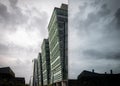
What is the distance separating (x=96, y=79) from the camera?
125 inches

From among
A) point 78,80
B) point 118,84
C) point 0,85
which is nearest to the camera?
point 118,84

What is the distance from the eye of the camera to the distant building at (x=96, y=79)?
268cm

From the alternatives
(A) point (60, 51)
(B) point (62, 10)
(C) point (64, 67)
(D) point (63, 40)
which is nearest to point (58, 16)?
(B) point (62, 10)

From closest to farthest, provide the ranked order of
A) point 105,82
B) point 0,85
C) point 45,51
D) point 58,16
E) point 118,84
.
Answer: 1. point 118,84
2. point 105,82
3. point 0,85
4. point 58,16
5. point 45,51

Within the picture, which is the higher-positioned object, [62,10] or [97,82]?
[62,10]

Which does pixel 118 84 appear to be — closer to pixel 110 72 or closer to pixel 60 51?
pixel 110 72

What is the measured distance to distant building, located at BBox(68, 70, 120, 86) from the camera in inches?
105

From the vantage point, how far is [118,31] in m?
2.68

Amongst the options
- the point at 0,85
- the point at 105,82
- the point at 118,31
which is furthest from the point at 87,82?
the point at 0,85

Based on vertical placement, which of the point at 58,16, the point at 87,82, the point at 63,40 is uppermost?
the point at 58,16

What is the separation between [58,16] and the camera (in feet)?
182

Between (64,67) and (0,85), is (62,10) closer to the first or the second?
(64,67)

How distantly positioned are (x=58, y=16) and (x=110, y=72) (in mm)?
53614

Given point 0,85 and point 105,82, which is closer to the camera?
point 105,82
